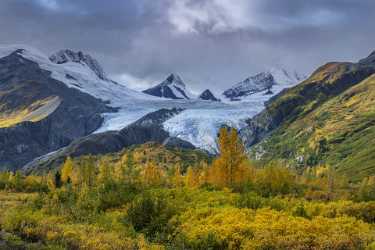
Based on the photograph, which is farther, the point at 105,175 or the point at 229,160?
the point at 229,160

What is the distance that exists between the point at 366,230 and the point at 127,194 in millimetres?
22832

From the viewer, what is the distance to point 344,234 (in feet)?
95.7

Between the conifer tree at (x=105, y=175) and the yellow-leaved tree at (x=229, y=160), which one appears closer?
the conifer tree at (x=105, y=175)

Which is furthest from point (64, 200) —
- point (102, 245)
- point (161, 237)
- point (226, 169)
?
point (226, 169)

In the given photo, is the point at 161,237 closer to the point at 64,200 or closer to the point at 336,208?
the point at 336,208

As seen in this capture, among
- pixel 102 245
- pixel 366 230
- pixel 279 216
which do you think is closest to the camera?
pixel 102 245

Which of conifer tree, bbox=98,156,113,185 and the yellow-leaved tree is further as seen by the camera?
the yellow-leaved tree

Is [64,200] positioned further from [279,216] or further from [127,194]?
[279,216]

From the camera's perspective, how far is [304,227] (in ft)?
101

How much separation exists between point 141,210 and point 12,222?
854 centimetres

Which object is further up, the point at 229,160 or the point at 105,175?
the point at 229,160

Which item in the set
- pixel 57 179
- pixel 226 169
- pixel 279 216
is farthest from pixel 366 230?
pixel 57 179

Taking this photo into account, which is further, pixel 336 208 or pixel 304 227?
pixel 336 208

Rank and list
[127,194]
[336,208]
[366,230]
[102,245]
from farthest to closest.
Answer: [127,194] < [336,208] < [366,230] < [102,245]
